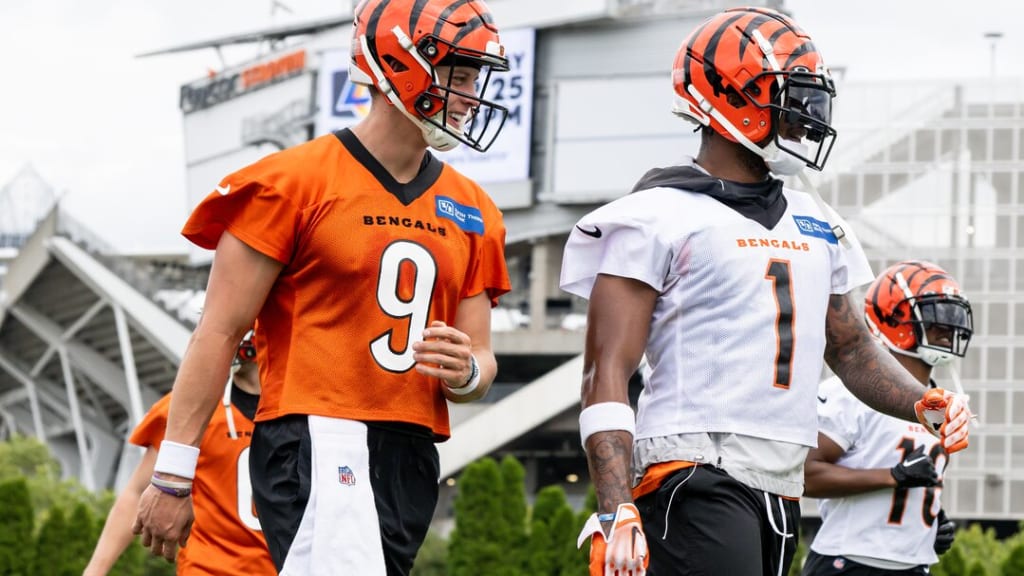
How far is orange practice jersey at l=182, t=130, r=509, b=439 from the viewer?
481cm

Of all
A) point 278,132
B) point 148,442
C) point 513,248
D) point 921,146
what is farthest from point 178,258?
point 148,442

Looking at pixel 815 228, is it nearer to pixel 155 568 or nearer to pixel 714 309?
pixel 714 309

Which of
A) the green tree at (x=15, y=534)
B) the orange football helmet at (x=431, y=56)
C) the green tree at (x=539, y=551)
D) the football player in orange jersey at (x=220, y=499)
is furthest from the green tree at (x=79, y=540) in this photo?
the orange football helmet at (x=431, y=56)

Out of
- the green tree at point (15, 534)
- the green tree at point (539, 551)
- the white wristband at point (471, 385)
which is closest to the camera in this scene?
the white wristband at point (471, 385)

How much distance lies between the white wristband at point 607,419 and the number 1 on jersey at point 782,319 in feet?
1.46

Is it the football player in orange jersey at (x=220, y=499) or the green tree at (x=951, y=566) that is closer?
the football player in orange jersey at (x=220, y=499)

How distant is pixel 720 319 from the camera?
4.83m

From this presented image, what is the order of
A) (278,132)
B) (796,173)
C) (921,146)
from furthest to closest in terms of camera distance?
1. (278,132)
2. (921,146)
3. (796,173)

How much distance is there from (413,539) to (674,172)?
4.40 feet

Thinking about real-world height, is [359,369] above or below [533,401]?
above

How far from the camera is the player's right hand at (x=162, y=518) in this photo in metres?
4.76

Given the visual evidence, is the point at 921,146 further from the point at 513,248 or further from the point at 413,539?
the point at 413,539

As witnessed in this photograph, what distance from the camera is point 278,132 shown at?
6338 cm

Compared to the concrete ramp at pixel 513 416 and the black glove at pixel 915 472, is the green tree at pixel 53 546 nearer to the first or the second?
the black glove at pixel 915 472
